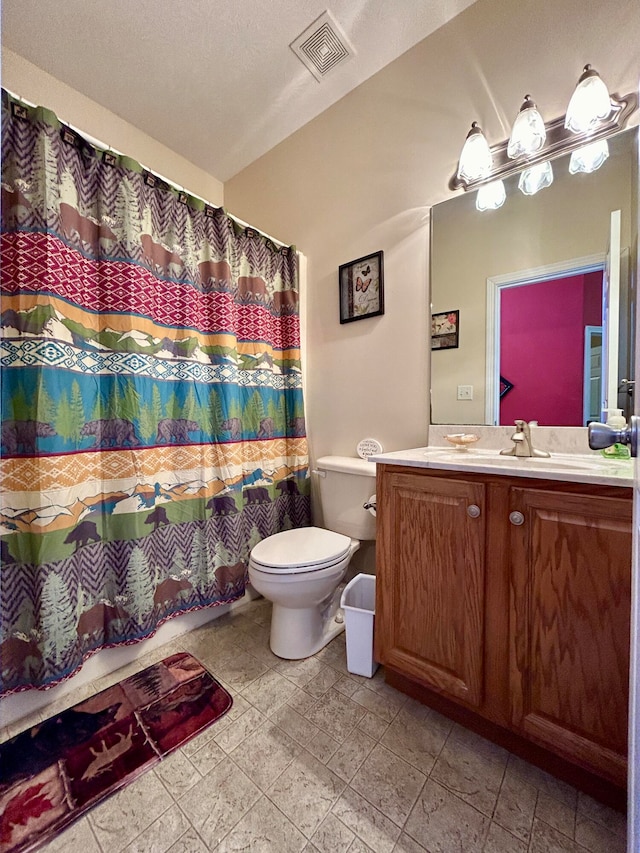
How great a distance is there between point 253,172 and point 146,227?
1195 mm

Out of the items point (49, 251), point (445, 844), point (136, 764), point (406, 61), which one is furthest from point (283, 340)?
point (445, 844)

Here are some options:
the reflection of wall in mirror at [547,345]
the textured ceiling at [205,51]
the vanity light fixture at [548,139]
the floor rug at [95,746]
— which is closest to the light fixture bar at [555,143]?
the vanity light fixture at [548,139]

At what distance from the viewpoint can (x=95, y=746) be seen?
1092 mm

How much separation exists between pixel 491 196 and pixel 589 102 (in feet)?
1.17

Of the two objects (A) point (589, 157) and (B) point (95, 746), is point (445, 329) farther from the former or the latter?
(B) point (95, 746)

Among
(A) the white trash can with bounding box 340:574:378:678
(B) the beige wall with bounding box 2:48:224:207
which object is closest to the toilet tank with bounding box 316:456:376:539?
(A) the white trash can with bounding box 340:574:378:678

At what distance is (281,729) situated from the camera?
3.76 ft

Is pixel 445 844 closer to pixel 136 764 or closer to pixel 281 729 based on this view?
pixel 281 729

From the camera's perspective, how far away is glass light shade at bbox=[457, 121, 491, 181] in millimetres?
1386

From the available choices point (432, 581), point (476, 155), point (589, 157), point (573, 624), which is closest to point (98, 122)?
point (476, 155)

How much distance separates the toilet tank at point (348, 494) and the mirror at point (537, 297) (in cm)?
41

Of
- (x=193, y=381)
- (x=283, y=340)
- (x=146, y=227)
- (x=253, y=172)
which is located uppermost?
(x=253, y=172)

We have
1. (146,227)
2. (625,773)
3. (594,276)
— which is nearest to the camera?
(625,773)

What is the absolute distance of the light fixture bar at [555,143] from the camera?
1.18m
